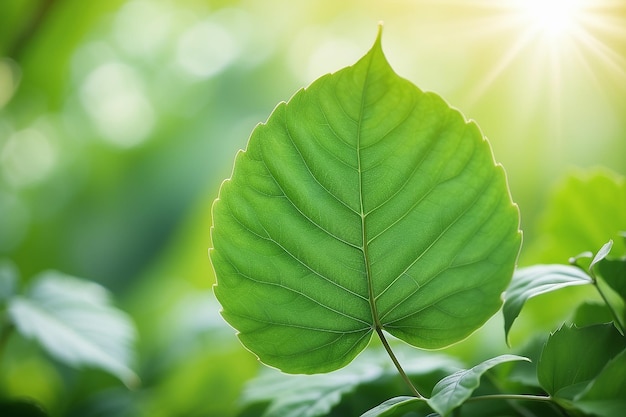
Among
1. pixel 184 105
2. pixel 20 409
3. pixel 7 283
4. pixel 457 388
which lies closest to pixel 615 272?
pixel 457 388

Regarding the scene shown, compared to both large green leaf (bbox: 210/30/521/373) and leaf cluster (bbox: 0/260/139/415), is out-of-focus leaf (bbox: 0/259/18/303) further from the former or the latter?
large green leaf (bbox: 210/30/521/373)

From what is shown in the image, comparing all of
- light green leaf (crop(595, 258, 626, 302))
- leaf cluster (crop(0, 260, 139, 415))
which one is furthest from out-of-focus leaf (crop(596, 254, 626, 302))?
leaf cluster (crop(0, 260, 139, 415))

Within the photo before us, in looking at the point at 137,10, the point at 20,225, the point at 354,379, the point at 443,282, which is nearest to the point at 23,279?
the point at 20,225

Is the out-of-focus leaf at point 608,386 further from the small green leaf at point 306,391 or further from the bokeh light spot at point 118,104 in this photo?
the bokeh light spot at point 118,104

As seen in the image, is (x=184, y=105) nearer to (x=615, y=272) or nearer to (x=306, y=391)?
(x=306, y=391)

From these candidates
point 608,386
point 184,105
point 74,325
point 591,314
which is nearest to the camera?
point 608,386

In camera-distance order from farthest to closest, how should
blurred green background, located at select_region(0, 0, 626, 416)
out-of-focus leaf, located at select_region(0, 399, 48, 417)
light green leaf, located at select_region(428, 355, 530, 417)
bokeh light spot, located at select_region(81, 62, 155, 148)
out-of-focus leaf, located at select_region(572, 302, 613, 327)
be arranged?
bokeh light spot, located at select_region(81, 62, 155, 148) → blurred green background, located at select_region(0, 0, 626, 416) → out-of-focus leaf, located at select_region(0, 399, 48, 417) → out-of-focus leaf, located at select_region(572, 302, 613, 327) → light green leaf, located at select_region(428, 355, 530, 417)
